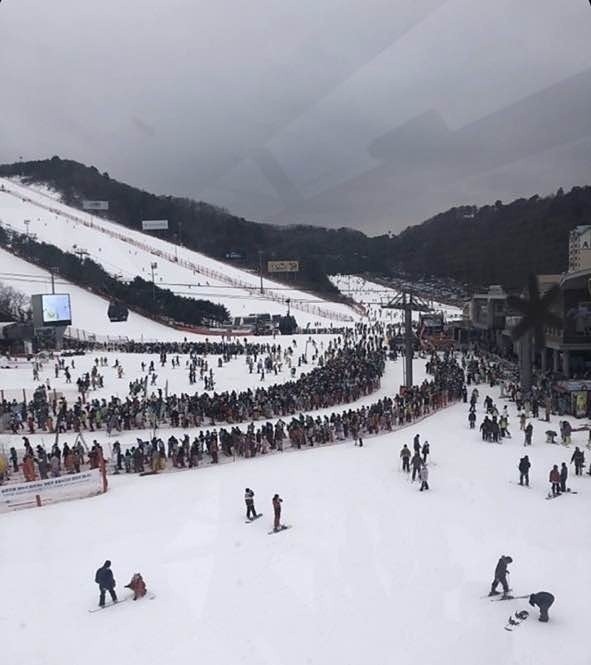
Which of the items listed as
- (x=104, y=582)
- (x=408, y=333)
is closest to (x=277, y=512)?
(x=104, y=582)

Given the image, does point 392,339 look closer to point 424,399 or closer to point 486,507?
point 424,399

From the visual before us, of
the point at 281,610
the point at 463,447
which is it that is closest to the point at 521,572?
the point at 281,610

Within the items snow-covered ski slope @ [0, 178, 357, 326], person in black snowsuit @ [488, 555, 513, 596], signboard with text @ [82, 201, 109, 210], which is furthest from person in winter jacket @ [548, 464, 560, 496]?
Result: signboard with text @ [82, 201, 109, 210]

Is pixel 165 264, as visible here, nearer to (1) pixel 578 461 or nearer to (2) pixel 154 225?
(2) pixel 154 225

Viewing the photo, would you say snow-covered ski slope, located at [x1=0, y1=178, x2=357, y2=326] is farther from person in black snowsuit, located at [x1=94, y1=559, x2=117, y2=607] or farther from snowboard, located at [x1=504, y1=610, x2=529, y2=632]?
snowboard, located at [x1=504, y1=610, x2=529, y2=632]

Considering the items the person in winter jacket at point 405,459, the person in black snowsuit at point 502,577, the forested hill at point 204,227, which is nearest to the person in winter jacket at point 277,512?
the person in black snowsuit at point 502,577

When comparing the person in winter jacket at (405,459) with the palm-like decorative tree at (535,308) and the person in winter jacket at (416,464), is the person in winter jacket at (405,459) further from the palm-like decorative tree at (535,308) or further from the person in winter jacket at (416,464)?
the palm-like decorative tree at (535,308)
